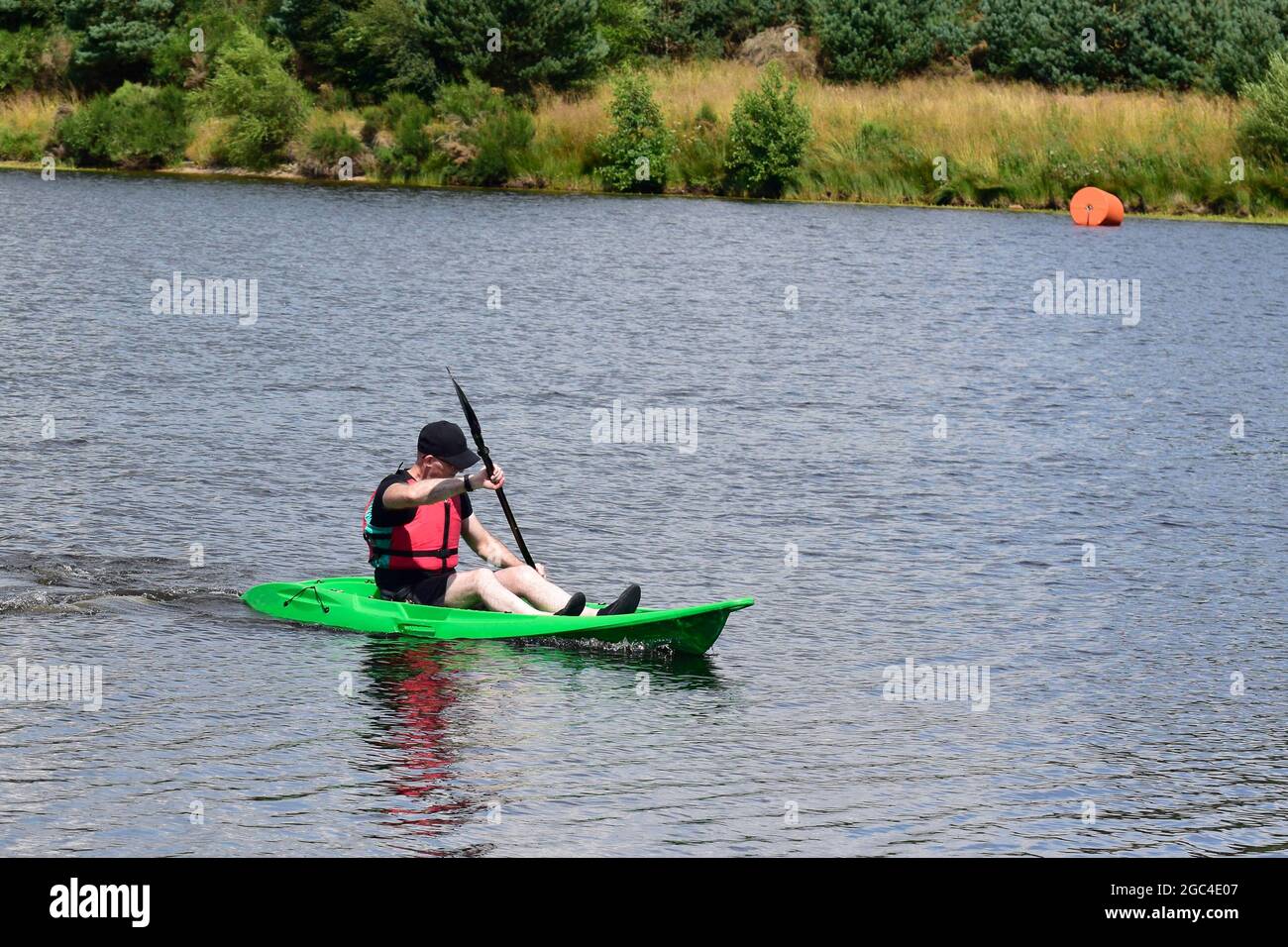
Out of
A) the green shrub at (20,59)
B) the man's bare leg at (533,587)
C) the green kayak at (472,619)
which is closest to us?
the green kayak at (472,619)

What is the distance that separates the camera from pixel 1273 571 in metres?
14.7

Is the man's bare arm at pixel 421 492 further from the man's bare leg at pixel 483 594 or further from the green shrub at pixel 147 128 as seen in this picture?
the green shrub at pixel 147 128

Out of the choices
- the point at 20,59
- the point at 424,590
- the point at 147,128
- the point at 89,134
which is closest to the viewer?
the point at 424,590

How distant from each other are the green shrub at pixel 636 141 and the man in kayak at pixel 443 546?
117 ft

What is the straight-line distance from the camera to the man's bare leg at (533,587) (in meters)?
12.0

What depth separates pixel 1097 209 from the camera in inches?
1603

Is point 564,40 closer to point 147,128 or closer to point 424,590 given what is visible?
point 147,128

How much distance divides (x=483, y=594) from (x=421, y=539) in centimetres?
57

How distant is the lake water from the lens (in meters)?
9.57

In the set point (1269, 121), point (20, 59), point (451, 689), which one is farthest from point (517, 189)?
point (451, 689)

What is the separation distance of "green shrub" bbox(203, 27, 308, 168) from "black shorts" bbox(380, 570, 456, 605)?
40.5 meters

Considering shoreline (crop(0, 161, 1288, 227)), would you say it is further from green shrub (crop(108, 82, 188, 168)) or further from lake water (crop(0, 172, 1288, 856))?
lake water (crop(0, 172, 1288, 856))

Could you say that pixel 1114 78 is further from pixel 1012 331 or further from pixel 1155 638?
pixel 1155 638

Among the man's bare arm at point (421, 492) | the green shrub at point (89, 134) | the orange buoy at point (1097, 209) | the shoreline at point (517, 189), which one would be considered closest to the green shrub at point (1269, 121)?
the shoreline at point (517, 189)
